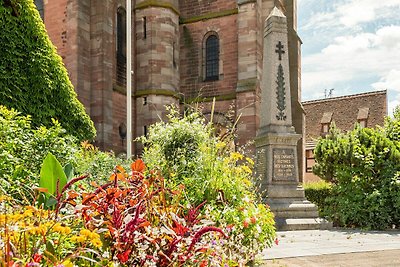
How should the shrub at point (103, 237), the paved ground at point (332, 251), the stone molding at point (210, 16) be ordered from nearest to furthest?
the shrub at point (103, 237) < the paved ground at point (332, 251) < the stone molding at point (210, 16)

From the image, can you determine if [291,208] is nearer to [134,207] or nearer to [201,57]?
[134,207]

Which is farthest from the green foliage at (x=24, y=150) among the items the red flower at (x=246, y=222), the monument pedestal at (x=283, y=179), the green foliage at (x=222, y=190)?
the monument pedestal at (x=283, y=179)

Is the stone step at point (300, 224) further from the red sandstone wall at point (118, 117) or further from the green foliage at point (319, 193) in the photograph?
the red sandstone wall at point (118, 117)

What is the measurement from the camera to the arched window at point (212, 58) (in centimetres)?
1889

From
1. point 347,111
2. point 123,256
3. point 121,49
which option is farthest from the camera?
point 347,111

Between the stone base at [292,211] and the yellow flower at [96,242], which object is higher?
the yellow flower at [96,242]

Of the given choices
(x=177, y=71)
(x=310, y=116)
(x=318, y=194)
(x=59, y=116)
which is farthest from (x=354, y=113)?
(x=59, y=116)

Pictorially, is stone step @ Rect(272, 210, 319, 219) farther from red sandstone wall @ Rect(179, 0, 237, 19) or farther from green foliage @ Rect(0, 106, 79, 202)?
red sandstone wall @ Rect(179, 0, 237, 19)

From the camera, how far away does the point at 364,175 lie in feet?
35.2

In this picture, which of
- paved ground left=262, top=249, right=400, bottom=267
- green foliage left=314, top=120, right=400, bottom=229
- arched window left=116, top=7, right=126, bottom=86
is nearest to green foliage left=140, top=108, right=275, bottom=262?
paved ground left=262, top=249, right=400, bottom=267

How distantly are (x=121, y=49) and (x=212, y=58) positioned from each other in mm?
4415

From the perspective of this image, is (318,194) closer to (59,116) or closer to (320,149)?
(320,149)

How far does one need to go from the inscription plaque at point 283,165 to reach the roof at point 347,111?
21418 mm

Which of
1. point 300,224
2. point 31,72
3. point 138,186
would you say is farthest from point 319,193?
point 138,186
